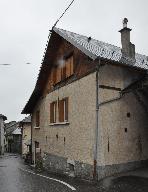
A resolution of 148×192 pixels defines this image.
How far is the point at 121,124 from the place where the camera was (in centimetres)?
1366

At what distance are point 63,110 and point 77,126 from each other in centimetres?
225

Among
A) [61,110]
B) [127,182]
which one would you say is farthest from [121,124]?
[61,110]

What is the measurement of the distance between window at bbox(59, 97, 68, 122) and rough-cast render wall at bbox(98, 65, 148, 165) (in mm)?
3690

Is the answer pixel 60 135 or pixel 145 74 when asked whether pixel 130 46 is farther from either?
pixel 60 135

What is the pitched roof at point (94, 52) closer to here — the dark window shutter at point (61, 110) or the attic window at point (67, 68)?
the attic window at point (67, 68)

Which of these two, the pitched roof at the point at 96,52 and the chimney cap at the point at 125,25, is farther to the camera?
the chimney cap at the point at 125,25

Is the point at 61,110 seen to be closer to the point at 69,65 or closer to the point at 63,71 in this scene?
the point at 63,71

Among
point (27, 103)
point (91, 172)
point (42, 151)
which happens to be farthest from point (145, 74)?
point (27, 103)

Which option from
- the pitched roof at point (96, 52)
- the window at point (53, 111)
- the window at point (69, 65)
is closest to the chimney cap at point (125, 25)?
the pitched roof at point (96, 52)

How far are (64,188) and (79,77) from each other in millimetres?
5745

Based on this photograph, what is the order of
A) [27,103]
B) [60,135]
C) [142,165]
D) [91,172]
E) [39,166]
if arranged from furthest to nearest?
[27,103], [39,166], [60,135], [142,165], [91,172]

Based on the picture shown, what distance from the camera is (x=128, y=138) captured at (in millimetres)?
13750

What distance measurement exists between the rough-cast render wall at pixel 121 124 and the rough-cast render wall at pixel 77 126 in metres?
0.53

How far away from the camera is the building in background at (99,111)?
13.2 m
